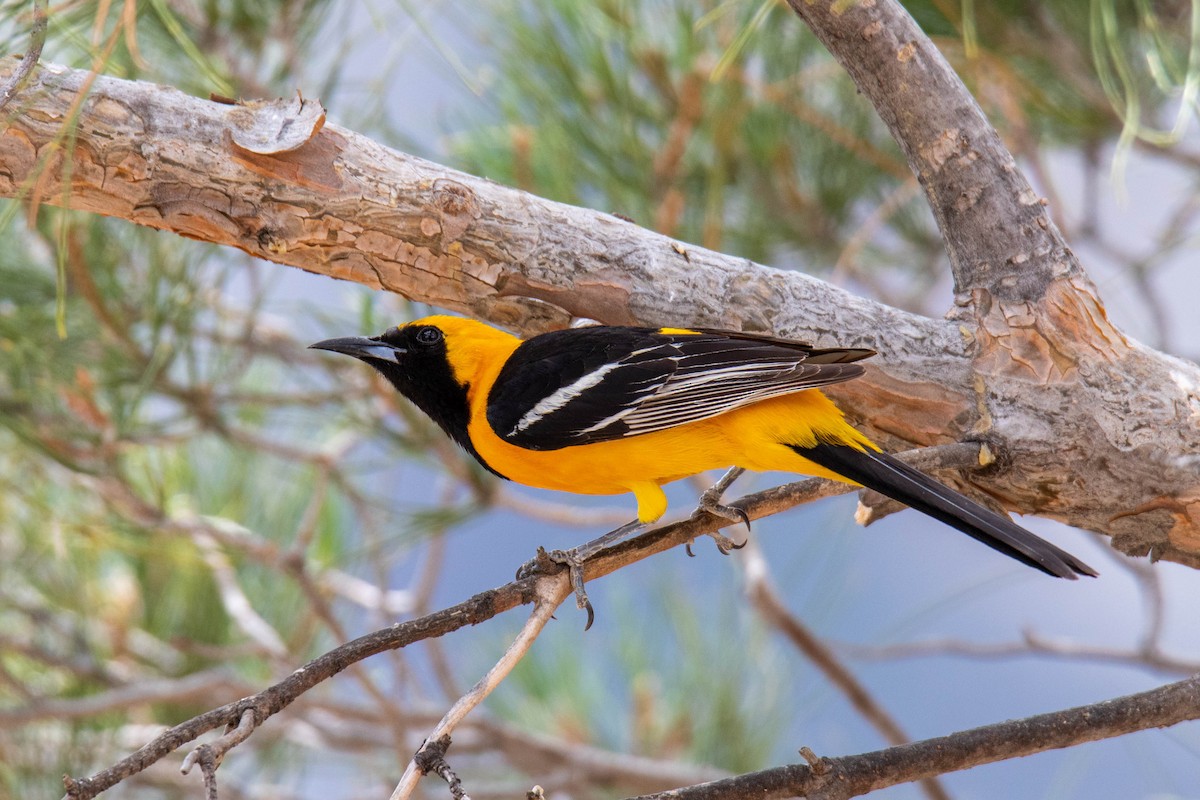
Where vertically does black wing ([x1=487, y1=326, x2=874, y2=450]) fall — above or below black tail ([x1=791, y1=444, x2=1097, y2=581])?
above

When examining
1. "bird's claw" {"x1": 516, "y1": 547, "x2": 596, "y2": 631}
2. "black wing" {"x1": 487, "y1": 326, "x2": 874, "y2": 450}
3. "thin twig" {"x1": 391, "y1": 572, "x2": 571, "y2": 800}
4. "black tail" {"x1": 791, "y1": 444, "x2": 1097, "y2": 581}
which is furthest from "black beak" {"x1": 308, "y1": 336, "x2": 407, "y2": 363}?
"black tail" {"x1": 791, "y1": 444, "x2": 1097, "y2": 581}

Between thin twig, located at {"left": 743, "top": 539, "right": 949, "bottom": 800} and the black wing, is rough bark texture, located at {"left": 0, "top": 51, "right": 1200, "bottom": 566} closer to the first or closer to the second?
the black wing

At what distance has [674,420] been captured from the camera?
2.02 meters

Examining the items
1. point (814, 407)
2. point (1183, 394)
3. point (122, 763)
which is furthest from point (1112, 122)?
point (122, 763)

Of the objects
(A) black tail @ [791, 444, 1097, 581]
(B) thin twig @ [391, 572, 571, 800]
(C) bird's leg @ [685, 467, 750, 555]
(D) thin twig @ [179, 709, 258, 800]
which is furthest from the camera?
(C) bird's leg @ [685, 467, 750, 555]

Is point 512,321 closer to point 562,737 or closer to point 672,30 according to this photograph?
point 672,30

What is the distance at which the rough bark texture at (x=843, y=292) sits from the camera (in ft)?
5.99

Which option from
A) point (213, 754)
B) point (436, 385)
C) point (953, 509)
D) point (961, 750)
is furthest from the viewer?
point (436, 385)

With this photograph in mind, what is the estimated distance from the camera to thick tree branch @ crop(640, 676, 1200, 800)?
1.49m

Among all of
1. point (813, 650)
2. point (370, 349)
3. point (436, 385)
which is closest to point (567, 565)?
point (436, 385)

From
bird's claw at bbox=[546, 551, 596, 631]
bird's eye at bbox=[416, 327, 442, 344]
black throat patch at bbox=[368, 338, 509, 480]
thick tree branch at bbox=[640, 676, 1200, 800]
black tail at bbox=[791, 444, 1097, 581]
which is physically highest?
bird's eye at bbox=[416, 327, 442, 344]

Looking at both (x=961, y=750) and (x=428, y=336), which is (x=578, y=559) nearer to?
(x=961, y=750)

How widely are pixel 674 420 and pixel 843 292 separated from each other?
1.32 ft

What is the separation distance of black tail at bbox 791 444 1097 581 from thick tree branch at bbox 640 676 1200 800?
8.9 inches
